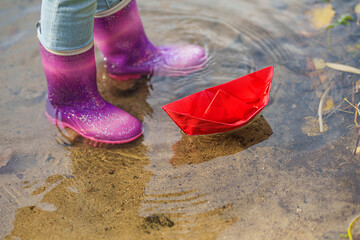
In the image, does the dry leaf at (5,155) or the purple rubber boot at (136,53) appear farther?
the purple rubber boot at (136,53)

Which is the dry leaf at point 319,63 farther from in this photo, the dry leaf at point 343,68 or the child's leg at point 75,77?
the child's leg at point 75,77

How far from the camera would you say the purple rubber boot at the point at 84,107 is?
1545 mm

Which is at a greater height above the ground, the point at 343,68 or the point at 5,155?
the point at 343,68

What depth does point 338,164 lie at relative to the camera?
4.70 feet

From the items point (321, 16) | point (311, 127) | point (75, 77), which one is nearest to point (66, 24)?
point (75, 77)

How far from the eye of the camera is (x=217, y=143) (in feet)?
5.14

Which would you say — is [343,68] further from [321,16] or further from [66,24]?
[66,24]

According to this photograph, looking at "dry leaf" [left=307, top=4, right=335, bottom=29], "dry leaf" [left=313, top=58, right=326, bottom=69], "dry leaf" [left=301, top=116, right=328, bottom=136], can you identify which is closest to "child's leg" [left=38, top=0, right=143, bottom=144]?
"dry leaf" [left=301, top=116, right=328, bottom=136]

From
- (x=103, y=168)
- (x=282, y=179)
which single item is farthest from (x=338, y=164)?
(x=103, y=168)

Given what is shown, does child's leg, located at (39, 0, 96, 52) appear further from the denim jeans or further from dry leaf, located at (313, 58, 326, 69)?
dry leaf, located at (313, 58, 326, 69)

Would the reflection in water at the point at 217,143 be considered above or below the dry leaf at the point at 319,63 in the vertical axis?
below

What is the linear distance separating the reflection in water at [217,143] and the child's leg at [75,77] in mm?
242

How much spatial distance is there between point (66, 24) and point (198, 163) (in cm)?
81

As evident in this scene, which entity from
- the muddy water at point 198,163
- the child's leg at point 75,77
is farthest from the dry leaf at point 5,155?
the child's leg at point 75,77
